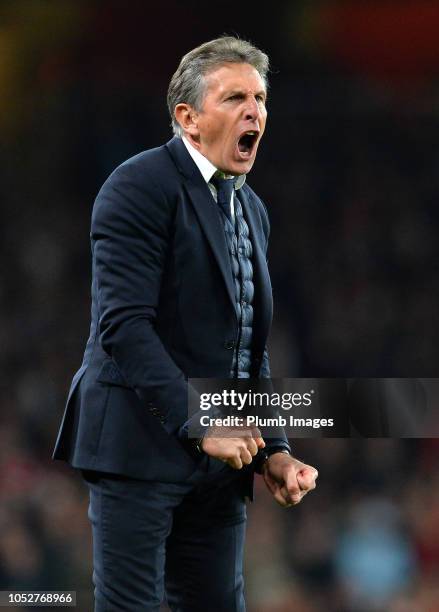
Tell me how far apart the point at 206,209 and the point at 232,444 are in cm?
29

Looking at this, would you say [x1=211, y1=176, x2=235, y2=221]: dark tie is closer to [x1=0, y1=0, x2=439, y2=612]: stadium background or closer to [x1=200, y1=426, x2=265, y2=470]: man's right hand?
[x1=200, y1=426, x2=265, y2=470]: man's right hand

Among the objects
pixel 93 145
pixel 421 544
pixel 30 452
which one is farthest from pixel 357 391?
pixel 93 145

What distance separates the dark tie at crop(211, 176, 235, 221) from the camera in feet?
4.08

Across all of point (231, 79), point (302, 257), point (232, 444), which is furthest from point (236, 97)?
point (302, 257)

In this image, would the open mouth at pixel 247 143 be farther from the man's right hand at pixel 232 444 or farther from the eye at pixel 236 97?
the man's right hand at pixel 232 444

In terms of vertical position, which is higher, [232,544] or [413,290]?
[413,290]

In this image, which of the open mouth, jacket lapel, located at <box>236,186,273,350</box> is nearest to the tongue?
the open mouth

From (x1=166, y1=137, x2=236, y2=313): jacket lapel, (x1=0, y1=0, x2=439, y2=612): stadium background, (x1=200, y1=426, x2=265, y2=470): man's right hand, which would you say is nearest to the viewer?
(x1=200, y1=426, x2=265, y2=470): man's right hand

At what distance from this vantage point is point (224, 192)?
125 centimetres

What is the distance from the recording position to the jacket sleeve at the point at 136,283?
1107 mm

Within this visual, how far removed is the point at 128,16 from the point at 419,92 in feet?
3.63

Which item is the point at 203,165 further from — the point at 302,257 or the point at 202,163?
the point at 302,257

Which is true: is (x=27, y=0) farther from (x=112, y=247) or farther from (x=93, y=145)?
(x=112, y=247)

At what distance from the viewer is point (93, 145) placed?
3451 mm
